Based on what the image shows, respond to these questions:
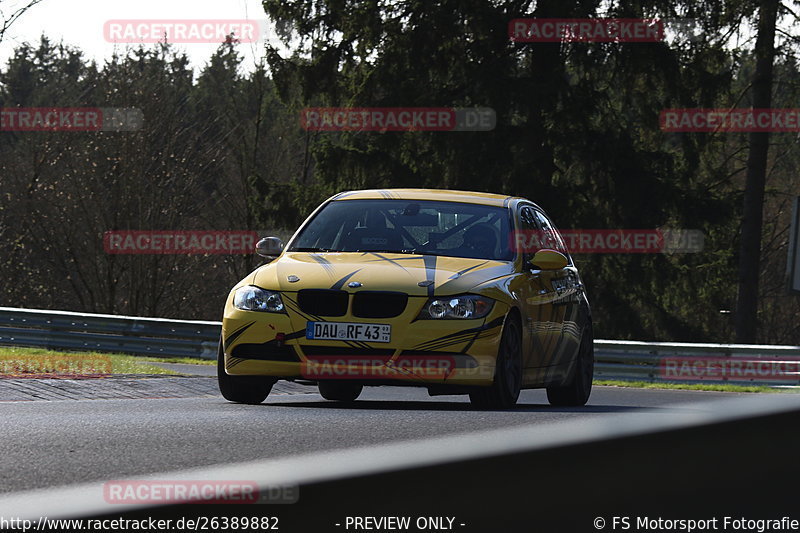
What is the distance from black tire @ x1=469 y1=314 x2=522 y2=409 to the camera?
9.54 metres

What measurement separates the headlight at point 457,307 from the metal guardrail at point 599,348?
14.2 meters

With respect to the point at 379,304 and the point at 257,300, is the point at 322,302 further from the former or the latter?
the point at 257,300

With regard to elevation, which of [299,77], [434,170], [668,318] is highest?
[299,77]

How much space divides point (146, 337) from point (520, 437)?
24.4m

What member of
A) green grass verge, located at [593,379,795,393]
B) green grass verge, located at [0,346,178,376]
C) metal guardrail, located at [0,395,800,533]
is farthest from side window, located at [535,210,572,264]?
green grass verge, located at [593,379,795,393]

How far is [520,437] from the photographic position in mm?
1693

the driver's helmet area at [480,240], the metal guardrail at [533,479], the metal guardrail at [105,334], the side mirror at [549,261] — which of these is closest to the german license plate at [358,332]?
the driver's helmet area at [480,240]

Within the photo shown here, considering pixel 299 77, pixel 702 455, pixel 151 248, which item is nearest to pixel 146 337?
pixel 299 77

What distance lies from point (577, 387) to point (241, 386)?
3.19 metres

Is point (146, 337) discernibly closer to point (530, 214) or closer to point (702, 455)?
point (530, 214)

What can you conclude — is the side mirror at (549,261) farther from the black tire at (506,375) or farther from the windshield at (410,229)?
the black tire at (506,375)

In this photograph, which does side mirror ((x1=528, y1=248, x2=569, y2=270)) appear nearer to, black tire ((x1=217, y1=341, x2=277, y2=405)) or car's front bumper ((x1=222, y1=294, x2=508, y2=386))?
car's front bumper ((x1=222, y1=294, x2=508, y2=386))

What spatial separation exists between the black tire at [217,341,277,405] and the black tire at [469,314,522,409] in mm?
1450

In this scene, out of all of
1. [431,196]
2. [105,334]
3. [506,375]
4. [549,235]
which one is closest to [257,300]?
[506,375]
